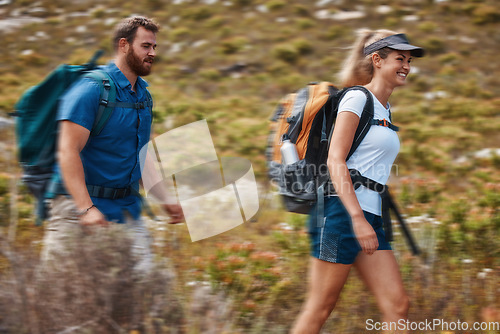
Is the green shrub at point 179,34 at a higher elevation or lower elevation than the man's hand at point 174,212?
lower

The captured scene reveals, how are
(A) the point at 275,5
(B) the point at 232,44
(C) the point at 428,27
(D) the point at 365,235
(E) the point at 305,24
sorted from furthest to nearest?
1. (A) the point at 275,5
2. (E) the point at 305,24
3. (C) the point at 428,27
4. (B) the point at 232,44
5. (D) the point at 365,235

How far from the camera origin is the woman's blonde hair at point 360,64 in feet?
9.45

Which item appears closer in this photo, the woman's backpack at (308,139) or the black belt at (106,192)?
the woman's backpack at (308,139)

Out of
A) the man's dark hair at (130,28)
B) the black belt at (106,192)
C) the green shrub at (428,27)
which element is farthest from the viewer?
the green shrub at (428,27)

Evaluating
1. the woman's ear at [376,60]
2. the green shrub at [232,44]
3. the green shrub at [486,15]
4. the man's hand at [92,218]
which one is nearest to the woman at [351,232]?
the woman's ear at [376,60]

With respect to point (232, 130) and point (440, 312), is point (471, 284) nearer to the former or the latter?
point (440, 312)

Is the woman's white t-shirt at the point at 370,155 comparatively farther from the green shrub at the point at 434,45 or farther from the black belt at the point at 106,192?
the green shrub at the point at 434,45

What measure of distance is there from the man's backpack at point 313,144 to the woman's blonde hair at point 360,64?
9.2 inches

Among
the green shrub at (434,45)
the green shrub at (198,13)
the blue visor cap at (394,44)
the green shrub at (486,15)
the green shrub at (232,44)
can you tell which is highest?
the blue visor cap at (394,44)

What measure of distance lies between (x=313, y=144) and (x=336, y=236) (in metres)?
0.47

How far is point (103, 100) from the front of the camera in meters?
2.87

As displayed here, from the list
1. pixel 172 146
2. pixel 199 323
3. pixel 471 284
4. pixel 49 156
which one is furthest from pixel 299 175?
pixel 172 146

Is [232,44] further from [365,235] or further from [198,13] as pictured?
[365,235]

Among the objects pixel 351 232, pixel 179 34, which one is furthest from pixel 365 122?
pixel 179 34
